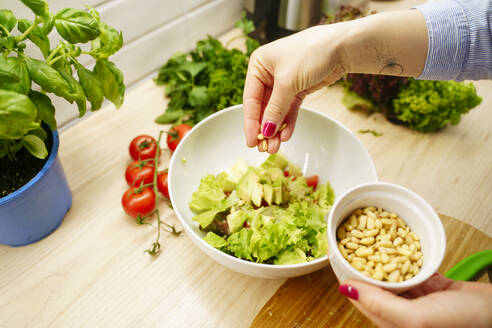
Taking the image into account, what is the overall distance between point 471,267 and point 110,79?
92 cm

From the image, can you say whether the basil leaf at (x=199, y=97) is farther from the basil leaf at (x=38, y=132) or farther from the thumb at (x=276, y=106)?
the basil leaf at (x=38, y=132)

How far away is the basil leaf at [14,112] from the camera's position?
58cm

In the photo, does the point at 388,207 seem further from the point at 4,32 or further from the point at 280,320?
the point at 4,32

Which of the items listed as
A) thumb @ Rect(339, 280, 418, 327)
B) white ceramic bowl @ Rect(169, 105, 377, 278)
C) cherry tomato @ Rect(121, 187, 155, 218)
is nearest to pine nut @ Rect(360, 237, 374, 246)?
thumb @ Rect(339, 280, 418, 327)

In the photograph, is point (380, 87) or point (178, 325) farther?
point (380, 87)

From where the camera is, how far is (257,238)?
82 cm

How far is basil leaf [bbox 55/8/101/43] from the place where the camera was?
0.70 meters

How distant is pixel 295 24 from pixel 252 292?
0.98 metres

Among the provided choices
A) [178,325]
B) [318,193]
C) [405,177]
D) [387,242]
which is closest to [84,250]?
[178,325]

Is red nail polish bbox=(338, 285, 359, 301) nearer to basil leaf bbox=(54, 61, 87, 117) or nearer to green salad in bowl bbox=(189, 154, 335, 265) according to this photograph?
green salad in bowl bbox=(189, 154, 335, 265)

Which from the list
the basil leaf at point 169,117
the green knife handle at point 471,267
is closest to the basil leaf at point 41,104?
the basil leaf at point 169,117

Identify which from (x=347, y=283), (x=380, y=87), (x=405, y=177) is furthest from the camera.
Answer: (x=380, y=87)

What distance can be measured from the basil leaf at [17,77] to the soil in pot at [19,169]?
25 centimetres

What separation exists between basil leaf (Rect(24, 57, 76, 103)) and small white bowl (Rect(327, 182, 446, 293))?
56 centimetres
